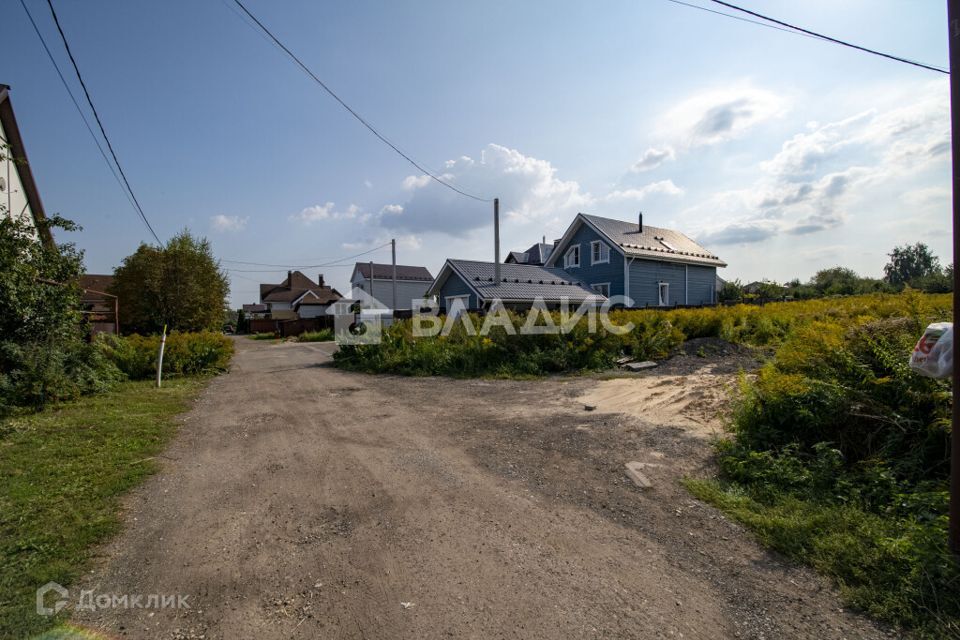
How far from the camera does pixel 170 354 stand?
36.8 ft

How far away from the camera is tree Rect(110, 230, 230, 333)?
19094mm

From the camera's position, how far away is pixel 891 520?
2789 millimetres

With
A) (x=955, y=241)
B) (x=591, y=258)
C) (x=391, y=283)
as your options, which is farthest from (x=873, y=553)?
(x=391, y=283)

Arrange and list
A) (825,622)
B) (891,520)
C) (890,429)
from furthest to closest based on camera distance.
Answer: (890,429), (891,520), (825,622)

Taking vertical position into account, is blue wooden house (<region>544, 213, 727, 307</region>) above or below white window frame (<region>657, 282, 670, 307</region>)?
above

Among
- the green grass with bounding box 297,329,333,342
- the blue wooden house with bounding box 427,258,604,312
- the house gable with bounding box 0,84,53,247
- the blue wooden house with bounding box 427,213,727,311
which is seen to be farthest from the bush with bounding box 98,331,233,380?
the green grass with bounding box 297,329,333,342

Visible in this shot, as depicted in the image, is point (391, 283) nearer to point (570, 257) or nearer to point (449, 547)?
point (570, 257)

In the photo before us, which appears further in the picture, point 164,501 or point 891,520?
point 164,501

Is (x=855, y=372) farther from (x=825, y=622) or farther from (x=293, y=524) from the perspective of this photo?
(x=293, y=524)

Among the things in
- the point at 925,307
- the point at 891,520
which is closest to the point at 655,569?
the point at 891,520

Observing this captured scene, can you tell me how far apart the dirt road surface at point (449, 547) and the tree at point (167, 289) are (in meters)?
17.3

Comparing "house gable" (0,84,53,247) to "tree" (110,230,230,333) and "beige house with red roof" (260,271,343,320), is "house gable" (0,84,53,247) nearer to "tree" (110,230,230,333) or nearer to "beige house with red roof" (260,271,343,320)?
"tree" (110,230,230,333)

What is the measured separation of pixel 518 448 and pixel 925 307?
4812 mm

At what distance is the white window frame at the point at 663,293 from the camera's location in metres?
23.9
